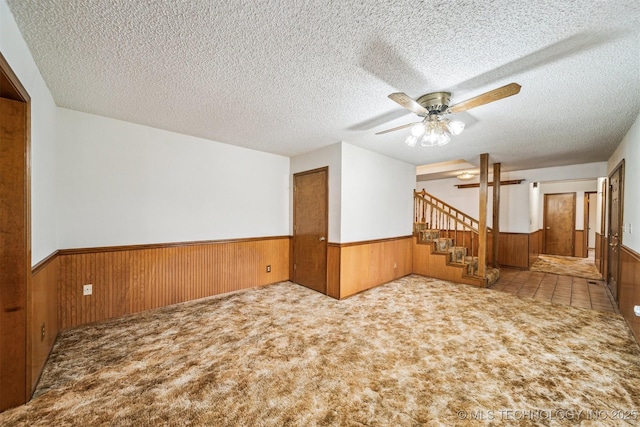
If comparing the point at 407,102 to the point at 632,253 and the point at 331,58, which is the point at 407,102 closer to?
the point at 331,58

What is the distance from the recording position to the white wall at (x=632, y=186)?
2.70 m

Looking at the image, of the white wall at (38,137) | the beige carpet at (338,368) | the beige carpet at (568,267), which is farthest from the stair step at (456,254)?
the white wall at (38,137)

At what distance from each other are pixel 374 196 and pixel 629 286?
3.28 metres

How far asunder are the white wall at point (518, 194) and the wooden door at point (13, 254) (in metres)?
7.71

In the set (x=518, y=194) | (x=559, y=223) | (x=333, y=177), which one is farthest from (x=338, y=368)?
(x=559, y=223)

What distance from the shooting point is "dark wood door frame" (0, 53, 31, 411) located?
1613 millimetres

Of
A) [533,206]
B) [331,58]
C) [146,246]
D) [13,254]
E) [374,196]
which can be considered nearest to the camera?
[13,254]

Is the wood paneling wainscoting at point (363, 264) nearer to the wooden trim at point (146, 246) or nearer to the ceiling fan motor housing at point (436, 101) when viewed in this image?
the wooden trim at point (146, 246)

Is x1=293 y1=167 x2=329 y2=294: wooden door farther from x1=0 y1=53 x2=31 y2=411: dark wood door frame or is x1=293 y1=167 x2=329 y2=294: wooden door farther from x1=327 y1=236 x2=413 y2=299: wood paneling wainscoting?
x1=0 y1=53 x2=31 y2=411: dark wood door frame

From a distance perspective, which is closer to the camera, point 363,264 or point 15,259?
point 15,259

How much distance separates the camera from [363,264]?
423 cm

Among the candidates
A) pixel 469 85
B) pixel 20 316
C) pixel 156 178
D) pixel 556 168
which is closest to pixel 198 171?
pixel 156 178

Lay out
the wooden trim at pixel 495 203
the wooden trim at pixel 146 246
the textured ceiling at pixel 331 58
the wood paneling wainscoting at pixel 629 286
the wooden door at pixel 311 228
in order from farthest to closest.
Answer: the wooden trim at pixel 495 203 → the wooden door at pixel 311 228 → the wooden trim at pixel 146 246 → the wood paneling wainscoting at pixel 629 286 → the textured ceiling at pixel 331 58

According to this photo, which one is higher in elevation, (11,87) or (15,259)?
(11,87)
